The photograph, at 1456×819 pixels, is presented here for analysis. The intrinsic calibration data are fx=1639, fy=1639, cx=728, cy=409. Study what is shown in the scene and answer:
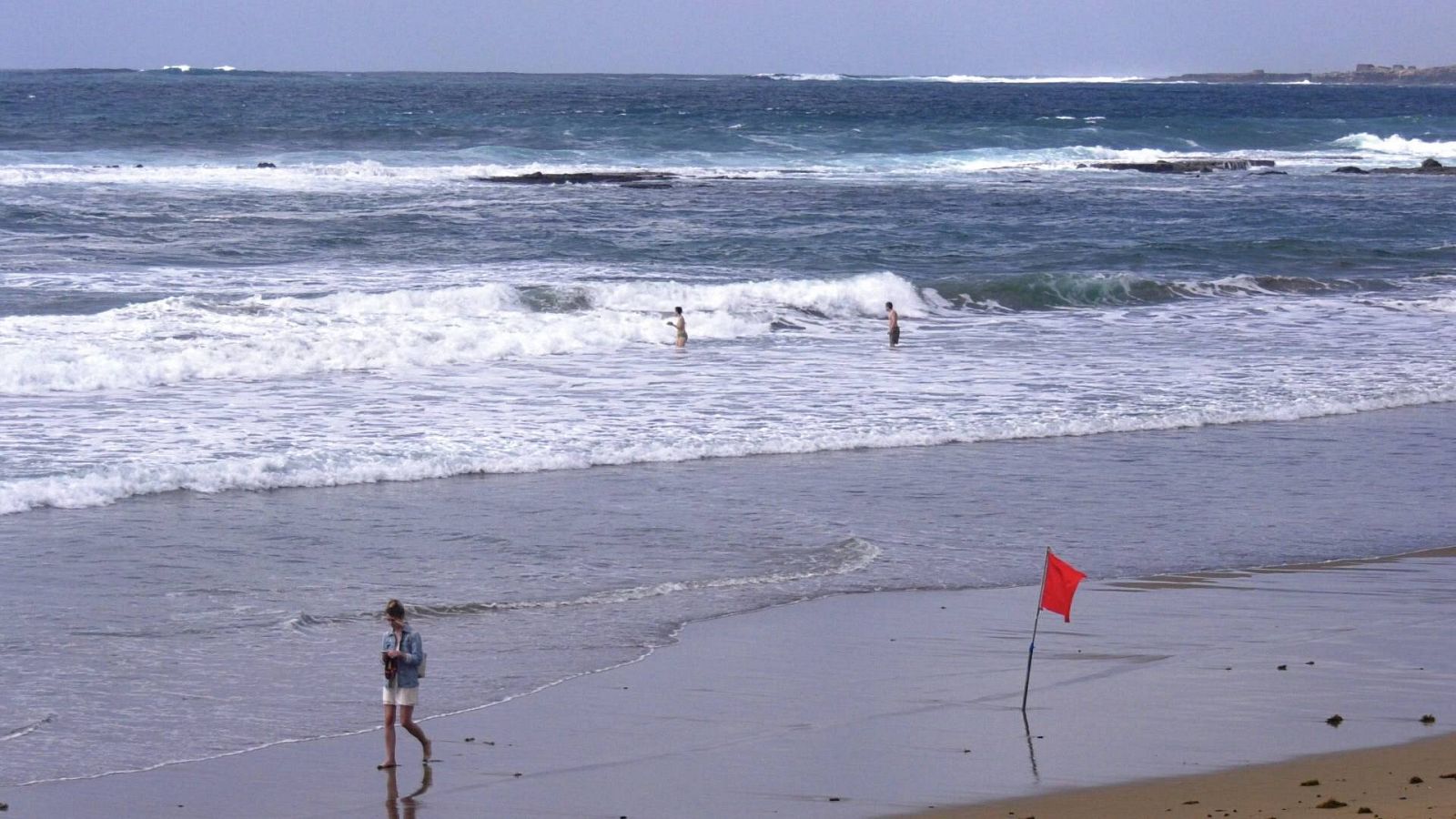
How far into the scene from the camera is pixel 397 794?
7.61 m

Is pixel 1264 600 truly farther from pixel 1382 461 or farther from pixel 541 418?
pixel 541 418

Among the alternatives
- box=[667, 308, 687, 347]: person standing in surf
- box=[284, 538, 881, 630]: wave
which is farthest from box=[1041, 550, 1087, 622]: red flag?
box=[667, 308, 687, 347]: person standing in surf

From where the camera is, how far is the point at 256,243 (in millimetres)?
34188

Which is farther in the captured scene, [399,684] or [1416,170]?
[1416,170]

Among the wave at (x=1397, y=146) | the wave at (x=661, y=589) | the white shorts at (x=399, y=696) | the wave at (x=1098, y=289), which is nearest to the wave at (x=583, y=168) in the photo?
the wave at (x=1397, y=146)

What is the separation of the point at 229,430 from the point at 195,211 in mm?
24611

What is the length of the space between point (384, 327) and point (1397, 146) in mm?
72132

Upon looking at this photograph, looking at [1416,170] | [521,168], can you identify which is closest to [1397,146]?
[1416,170]

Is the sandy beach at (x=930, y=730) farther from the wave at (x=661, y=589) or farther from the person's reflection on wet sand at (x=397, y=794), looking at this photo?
the wave at (x=661, y=589)

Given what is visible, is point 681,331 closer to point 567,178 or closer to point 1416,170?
point 567,178

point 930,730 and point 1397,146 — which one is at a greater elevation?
point 1397,146

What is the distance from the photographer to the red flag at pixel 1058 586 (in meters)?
8.72

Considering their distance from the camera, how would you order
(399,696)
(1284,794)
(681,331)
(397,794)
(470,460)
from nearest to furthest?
(1284,794)
(397,794)
(399,696)
(470,460)
(681,331)

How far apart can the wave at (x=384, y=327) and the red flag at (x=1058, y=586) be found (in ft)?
43.1
